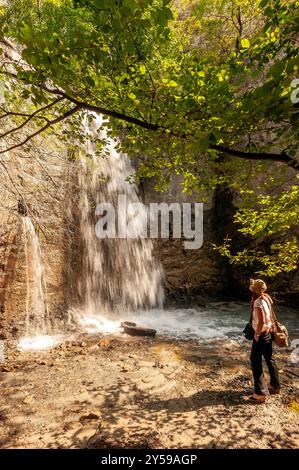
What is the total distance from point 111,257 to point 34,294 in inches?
154

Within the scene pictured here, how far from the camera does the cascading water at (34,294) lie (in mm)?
7836

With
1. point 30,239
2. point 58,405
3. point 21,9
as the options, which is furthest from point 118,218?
point 21,9

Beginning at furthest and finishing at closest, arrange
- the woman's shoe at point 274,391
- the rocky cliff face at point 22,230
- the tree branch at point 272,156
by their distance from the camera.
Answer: the rocky cliff face at point 22,230, the woman's shoe at point 274,391, the tree branch at point 272,156

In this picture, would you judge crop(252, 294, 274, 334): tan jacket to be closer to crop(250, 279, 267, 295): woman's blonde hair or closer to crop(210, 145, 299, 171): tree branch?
crop(250, 279, 267, 295): woman's blonde hair

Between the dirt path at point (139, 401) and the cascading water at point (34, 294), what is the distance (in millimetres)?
1130

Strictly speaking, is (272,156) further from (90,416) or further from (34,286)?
Answer: (34,286)

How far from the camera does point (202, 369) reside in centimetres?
611

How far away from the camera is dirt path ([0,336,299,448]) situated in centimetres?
386

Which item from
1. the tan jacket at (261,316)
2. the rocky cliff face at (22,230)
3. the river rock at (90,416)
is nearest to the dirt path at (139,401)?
the river rock at (90,416)

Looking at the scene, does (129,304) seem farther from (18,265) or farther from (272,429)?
(272,429)

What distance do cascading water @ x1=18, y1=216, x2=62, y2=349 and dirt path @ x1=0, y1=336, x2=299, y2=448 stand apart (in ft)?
3.71

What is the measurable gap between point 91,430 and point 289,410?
306cm

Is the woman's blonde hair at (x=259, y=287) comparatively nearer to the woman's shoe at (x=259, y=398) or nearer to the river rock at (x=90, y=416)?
the woman's shoe at (x=259, y=398)

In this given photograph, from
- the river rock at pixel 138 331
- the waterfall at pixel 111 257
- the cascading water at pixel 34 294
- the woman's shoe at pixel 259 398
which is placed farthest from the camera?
the waterfall at pixel 111 257
